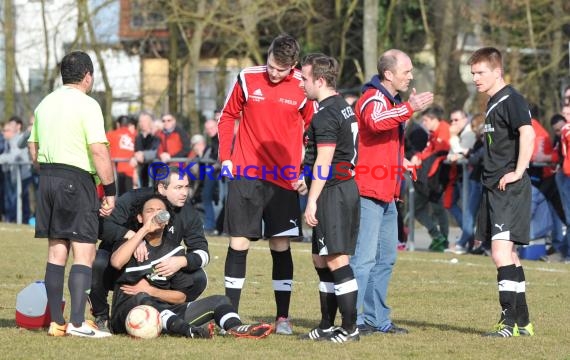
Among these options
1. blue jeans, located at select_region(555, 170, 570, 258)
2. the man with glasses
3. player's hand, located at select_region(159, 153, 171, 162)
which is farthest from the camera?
the man with glasses

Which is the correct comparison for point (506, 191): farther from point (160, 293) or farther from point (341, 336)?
point (160, 293)

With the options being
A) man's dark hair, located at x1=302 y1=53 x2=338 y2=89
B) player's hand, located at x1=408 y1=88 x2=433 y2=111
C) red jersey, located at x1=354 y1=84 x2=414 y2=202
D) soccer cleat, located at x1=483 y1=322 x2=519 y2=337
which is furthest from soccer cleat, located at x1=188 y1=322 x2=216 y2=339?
player's hand, located at x1=408 y1=88 x2=433 y2=111

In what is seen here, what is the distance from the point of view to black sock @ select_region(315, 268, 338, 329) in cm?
856

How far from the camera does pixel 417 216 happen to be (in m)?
17.5

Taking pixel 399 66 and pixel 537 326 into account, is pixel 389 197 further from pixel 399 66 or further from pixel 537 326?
pixel 537 326

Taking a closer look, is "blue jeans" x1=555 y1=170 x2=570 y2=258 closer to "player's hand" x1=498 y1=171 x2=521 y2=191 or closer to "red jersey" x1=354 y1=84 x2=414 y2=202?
"player's hand" x1=498 y1=171 x2=521 y2=191

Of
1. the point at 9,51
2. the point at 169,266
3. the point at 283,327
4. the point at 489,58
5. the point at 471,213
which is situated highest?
the point at 489,58

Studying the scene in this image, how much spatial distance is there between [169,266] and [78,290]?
712 mm

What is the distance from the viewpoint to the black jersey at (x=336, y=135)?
→ 8.18m

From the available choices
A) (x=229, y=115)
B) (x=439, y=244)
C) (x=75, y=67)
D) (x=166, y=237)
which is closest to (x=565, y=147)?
(x=439, y=244)

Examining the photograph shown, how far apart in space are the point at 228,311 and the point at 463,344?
1.70 metres

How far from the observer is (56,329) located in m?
8.54

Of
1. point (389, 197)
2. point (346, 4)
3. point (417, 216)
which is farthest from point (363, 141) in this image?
point (346, 4)

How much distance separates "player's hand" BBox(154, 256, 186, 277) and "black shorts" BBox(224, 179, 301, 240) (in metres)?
0.48
